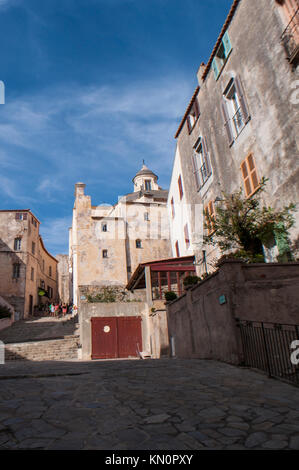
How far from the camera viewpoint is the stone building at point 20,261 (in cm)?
3462

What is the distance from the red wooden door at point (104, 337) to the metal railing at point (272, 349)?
15310 millimetres

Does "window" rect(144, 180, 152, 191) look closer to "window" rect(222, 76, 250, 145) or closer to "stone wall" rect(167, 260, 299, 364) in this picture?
"window" rect(222, 76, 250, 145)

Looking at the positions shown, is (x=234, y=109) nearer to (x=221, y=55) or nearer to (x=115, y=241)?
(x=221, y=55)

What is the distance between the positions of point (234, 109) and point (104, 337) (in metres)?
15.3

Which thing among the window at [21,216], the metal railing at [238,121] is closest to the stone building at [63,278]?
the window at [21,216]

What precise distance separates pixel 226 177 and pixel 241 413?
42.0ft

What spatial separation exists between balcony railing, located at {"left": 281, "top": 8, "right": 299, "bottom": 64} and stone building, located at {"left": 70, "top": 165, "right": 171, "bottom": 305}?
2637 centimetres

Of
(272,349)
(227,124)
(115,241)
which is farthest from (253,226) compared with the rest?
(115,241)

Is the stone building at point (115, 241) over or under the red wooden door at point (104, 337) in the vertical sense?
over

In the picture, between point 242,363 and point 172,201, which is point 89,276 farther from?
point 242,363

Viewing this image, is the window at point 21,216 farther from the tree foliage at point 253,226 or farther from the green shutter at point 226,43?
the tree foliage at point 253,226

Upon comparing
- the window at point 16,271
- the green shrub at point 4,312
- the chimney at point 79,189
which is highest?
the chimney at point 79,189

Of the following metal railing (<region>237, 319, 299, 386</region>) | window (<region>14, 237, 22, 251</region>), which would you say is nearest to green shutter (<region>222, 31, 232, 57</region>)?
metal railing (<region>237, 319, 299, 386</region>)
